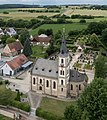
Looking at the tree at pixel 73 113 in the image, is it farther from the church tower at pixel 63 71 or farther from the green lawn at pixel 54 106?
the church tower at pixel 63 71

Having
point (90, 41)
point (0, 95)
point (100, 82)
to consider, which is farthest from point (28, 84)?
point (90, 41)

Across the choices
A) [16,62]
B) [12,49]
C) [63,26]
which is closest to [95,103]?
[16,62]

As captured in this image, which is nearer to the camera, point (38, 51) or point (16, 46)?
point (16, 46)

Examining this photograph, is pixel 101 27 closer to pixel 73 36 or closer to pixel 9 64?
pixel 73 36

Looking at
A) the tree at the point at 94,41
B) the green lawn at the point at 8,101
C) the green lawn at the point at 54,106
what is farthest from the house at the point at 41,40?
the green lawn at the point at 8,101

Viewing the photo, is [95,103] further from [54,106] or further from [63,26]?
[63,26]

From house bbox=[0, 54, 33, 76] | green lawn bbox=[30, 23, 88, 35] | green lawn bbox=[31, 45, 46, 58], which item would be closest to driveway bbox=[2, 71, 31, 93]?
house bbox=[0, 54, 33, 76]

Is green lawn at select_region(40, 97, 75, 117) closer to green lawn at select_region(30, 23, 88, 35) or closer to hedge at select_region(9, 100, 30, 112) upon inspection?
hedge at select_region(9, 100, 30, 112)
